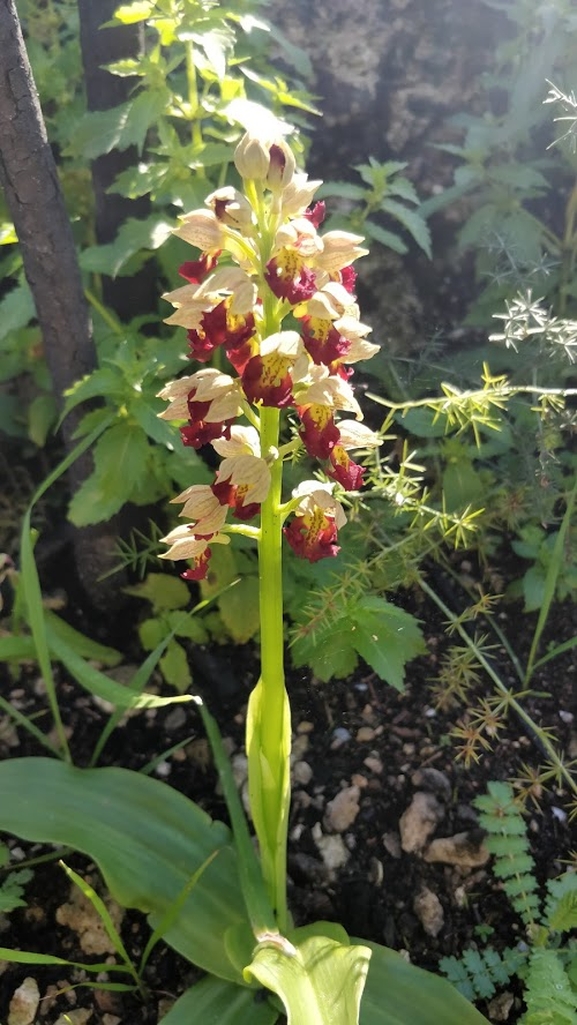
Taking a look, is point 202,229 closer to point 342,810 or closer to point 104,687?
point 104,687

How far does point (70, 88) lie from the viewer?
253 cm

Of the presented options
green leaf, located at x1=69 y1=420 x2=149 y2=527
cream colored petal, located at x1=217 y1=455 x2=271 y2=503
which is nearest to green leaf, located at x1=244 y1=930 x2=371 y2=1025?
cream colored petal, located at x1=217 y1=455 x2=271 y2=503

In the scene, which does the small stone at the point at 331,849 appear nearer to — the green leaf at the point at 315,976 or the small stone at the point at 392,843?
the small stone at the point at 392,843

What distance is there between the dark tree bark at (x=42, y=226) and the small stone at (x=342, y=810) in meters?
0.87

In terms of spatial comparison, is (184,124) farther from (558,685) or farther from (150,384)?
(558,685)

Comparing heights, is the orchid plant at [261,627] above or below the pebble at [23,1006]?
above

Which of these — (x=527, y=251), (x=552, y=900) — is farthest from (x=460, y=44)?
(x=552, y=900)

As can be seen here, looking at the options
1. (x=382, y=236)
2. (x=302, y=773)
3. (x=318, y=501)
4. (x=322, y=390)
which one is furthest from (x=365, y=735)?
(x=382, y=236)

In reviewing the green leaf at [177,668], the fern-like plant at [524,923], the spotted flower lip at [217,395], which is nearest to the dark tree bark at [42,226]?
the green leaf at [177,668]

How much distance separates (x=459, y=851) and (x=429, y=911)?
0.14 m

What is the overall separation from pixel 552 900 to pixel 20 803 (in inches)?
40.9

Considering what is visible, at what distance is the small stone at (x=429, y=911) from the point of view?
176cm

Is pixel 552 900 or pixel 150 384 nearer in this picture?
pixel 552 900

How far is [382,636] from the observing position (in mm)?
1772
